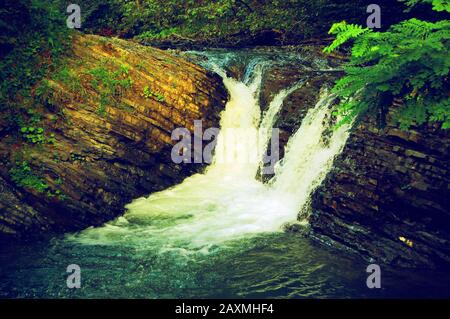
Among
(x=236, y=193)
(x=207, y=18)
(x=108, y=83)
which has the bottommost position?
(x=236, y=193)

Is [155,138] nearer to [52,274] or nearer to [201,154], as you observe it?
[201,154]

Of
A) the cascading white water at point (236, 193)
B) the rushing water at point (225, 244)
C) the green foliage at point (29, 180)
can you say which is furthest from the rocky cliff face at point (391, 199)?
the green foliage at point (29, 180)

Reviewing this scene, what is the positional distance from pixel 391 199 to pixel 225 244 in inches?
123

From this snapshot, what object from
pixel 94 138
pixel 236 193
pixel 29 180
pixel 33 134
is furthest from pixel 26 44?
pixel 236 193

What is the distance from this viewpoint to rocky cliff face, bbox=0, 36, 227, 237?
8930 millimetres

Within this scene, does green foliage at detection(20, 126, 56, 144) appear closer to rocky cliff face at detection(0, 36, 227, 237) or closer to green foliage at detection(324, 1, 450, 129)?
rocky cliff face at detection(0, 36, 227, 237)

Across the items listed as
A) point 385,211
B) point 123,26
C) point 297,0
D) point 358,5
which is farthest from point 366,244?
point 123,26

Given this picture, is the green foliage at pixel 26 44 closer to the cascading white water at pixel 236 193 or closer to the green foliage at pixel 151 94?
the green foliage at pixel 151 94

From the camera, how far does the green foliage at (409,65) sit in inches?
186

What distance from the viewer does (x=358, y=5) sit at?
13.4m

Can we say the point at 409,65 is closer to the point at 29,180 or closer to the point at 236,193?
the point at 236,193

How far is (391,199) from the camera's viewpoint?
7.89 metres

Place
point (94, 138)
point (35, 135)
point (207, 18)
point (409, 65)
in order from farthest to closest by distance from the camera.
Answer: point (207, 18) < point (94, 138) < point (35, 135) < point (409, 65)

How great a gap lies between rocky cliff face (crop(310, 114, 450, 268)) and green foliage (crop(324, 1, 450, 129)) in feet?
8.80
